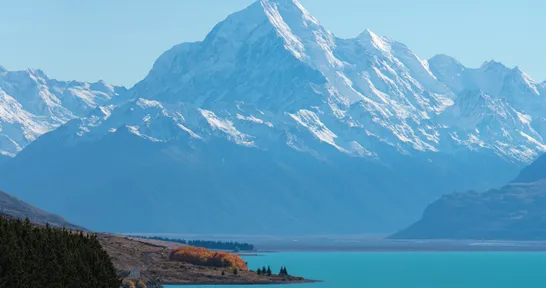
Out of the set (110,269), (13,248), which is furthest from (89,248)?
(13,248)

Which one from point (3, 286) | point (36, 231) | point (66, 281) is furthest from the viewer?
point (36, 231)

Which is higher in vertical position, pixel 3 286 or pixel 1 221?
pixel 1 221

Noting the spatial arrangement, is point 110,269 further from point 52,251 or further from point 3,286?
point 3,286

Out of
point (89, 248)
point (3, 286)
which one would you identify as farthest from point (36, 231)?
point (3, 286)

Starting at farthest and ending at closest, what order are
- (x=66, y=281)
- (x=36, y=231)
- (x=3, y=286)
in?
(x=36, y=231)
(x=66, y=281)
(x=3, y=286)

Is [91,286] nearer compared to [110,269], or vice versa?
[91,286]

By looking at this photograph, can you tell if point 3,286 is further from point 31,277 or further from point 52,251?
point 52,251
